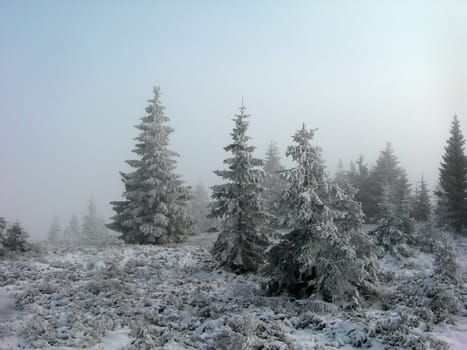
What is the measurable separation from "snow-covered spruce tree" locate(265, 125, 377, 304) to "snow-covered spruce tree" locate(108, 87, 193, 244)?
15109 millimetres

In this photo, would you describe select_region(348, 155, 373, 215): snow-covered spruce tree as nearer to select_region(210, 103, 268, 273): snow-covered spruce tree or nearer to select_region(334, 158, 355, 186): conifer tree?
select_region(334, 158, 355, 186): conifer tree

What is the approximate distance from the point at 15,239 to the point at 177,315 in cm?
1636

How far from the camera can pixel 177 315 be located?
1324cm

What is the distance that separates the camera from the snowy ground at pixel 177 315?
10.7 metres

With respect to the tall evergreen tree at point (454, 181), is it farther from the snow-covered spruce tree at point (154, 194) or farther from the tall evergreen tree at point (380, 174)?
the snow-covered spruce tree at point (154, 194)

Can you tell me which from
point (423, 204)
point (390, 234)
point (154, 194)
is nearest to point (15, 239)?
point (154, 194)

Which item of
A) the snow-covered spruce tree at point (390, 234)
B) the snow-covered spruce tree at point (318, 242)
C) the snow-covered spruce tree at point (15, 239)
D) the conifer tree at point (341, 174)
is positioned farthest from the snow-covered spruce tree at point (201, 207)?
the snow-covered spruce tree at point (318, 242)

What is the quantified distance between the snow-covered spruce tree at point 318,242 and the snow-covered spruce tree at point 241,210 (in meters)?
4.45

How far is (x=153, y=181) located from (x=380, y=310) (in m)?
20.0

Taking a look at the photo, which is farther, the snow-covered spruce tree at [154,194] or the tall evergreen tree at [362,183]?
the tall evergreen tree at [362,183]

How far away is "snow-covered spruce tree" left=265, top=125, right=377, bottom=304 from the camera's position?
47.1ft

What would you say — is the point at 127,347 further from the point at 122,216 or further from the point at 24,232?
the point at 122,216

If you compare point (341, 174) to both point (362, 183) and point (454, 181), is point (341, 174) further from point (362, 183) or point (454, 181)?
point (454, 181)

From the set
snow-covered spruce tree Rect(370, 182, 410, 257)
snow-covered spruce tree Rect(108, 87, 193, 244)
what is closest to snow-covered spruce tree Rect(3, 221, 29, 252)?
snow-covered spruce tree Rect(108, 87, 193, 244)
